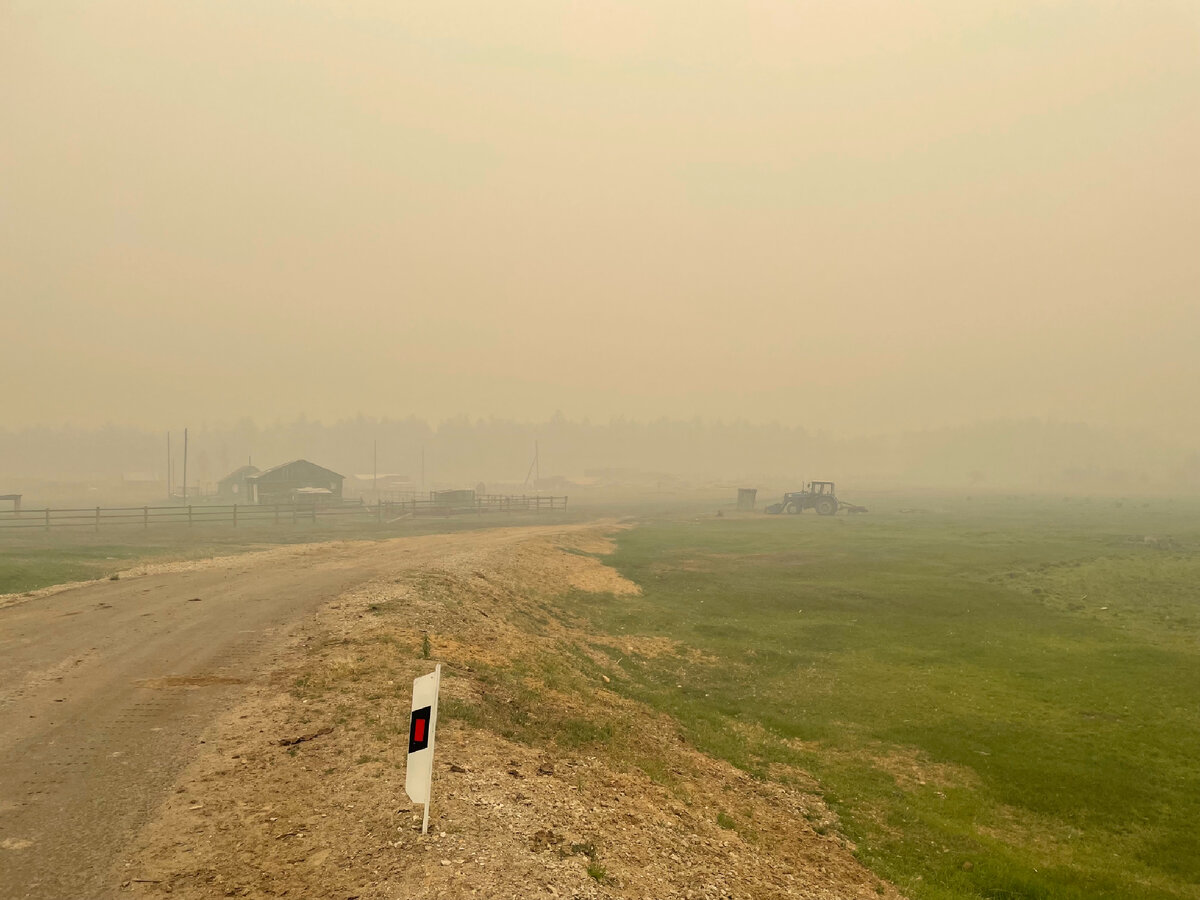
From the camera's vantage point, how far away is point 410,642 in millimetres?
16547

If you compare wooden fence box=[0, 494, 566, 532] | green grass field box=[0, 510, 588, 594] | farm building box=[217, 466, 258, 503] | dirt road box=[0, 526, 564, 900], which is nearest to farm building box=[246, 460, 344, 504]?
wooden fence box=[0, 494, 566, 532]

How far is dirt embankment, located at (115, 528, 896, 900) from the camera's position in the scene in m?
7.70

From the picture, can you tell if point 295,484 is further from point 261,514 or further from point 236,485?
point 236,485

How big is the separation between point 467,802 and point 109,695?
8.77 metres

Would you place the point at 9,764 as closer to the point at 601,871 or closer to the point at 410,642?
the point at 410,642

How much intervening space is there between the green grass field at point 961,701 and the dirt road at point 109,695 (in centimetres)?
1049

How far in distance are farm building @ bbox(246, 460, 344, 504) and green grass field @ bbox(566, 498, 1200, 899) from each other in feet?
163

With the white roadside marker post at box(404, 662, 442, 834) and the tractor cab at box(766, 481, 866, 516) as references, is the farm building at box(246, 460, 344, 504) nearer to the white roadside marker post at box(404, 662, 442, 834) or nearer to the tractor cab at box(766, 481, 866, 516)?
the tractor cab at box(766, 481, 866, 516)

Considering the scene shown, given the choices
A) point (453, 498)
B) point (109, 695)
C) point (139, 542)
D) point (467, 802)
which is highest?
point (453, 498)

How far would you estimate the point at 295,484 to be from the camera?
79.6m

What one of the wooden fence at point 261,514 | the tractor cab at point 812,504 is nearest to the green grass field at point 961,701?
the wooden fence at point 261,514

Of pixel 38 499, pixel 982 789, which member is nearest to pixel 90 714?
pixel 982 789

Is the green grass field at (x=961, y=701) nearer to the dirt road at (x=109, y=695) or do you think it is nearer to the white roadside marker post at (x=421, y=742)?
the white roadside marker post at (x=421, y=742)

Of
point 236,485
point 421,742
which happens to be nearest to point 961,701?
point 421,742
